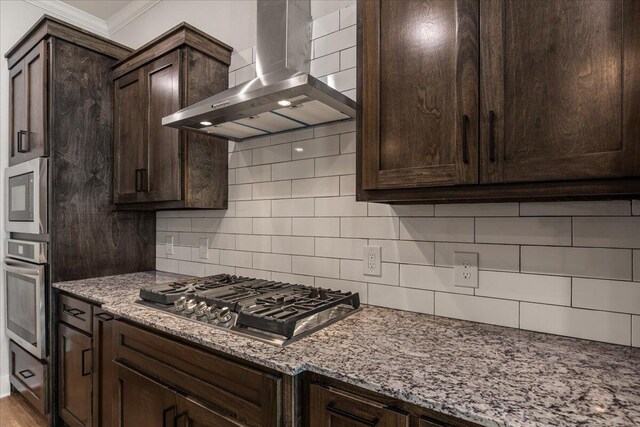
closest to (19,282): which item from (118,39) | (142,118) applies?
(142,118)

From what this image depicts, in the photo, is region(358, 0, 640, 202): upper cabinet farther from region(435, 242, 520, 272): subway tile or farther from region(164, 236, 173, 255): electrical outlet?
region(164, 236, 173, 255): electrical outlet

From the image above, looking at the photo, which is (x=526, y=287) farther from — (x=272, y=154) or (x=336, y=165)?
(x=272, y=154)

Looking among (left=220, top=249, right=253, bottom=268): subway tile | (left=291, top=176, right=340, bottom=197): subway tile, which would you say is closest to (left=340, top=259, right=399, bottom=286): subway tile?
(left=291, top=176, right=340, bottom=197): subway tile

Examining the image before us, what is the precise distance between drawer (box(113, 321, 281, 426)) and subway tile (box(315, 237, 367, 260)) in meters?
0.75

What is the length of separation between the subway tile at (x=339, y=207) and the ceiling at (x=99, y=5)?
2545 mm

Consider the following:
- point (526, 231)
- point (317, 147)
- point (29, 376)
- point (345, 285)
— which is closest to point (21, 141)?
point (29, 376)

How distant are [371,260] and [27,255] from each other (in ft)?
7.36

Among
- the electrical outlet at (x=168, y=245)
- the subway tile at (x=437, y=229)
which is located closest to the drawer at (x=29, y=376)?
the electrical outlet at (x=168, y=245)

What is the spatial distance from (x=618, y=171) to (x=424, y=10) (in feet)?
2.40

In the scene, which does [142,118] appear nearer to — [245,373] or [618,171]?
[245,373]

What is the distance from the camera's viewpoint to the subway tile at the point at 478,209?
1.30 meters

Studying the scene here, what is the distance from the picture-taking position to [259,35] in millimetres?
1812

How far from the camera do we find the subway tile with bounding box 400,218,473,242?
1395 mm

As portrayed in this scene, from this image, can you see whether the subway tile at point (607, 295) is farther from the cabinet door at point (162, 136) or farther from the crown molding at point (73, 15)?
the crown molding at point (73, 15)
